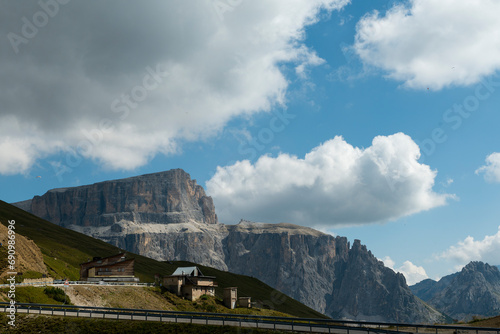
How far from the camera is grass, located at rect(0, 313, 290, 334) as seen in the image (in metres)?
39.8

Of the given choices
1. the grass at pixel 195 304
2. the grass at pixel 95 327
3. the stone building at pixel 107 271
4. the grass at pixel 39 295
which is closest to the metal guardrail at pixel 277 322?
the grass at pixel 95 327

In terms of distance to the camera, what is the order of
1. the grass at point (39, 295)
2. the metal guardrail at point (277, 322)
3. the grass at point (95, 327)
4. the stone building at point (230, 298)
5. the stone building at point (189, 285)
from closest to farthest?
1. the metal guardrail at point (277, 322)
2. the grass at point (95, 327)
3. the grass at point (39, 295)
4. the stone building at point (189, 285)
5. the stone building at point (230, 298)

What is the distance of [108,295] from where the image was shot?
2886 inches

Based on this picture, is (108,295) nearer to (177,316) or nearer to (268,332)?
(177,316)

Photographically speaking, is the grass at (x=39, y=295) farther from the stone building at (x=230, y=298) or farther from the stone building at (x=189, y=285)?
the stone building at (x=230, y=298)

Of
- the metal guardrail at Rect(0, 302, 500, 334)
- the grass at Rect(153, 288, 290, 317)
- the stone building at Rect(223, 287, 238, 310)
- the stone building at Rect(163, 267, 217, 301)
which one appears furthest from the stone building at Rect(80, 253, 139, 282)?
the metal guardrail at Rect(0, 302, 500, 334)

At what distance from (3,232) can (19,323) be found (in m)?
43.4

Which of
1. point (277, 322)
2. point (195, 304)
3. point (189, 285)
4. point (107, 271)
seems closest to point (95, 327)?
point (277, 322)

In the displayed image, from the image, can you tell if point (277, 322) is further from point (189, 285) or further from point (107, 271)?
point (107, 271)

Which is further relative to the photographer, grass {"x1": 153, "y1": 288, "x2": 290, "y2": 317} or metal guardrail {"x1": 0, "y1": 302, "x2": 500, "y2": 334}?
grass {"x1": 153, "y1": 288, "x2": 290, "y2": 317}

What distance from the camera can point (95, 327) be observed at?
138ft

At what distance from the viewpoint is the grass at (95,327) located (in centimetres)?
3978

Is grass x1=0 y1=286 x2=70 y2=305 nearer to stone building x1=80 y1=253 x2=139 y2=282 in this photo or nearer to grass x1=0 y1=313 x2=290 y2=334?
grass x1=0 y1=313 x2=290 y2=334

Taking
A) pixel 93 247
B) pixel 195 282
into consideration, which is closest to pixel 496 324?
pixel 195 282
